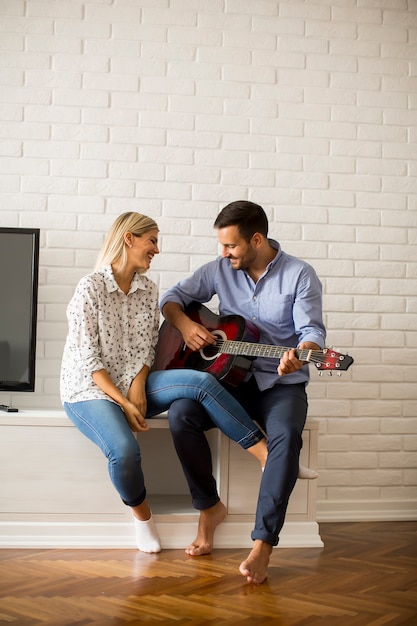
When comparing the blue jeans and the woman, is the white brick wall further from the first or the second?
the blue jeans

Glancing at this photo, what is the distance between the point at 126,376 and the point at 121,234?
0.54 m

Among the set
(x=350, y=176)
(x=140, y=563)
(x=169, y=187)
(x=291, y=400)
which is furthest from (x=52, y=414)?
(x=350, y=176)

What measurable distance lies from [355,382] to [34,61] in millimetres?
2020

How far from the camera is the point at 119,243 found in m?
2.95

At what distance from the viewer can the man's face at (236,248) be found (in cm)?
296

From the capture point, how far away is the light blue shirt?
2.89 m

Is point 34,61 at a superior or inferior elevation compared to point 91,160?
superior

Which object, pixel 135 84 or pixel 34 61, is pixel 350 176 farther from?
pixel 34 61

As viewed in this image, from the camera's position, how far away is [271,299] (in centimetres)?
297

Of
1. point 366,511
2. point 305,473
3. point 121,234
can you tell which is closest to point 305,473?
point 305,473

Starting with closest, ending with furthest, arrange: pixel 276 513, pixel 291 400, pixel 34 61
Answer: pixel 276 513 < pixel 291 400 < pixel 34 61

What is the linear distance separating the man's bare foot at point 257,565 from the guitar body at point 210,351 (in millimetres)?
647

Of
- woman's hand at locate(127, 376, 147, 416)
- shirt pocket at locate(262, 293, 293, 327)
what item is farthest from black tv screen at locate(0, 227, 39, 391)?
shirt pocket at locate(262, 293, 293, 327)

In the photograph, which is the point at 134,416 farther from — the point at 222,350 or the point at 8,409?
the point at 8,409
